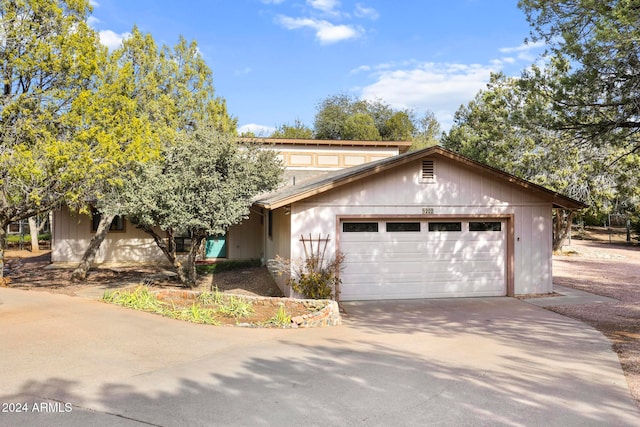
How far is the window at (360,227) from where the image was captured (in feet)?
38.3

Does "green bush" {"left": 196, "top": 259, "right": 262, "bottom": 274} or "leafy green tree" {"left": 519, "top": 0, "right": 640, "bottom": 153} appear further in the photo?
"green bush" {"left": 196, "top": 259, "right": 262, "bottom": 274}

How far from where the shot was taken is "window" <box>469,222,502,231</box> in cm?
1233

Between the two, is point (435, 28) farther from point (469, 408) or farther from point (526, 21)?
point (469, 408)

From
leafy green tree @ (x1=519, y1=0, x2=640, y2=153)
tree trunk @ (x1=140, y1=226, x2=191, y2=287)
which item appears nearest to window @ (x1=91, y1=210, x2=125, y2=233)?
tree trunk @ (x1=140, y1=226, x2=191, y2=287)

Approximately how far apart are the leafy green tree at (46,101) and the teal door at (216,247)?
29.4 feet

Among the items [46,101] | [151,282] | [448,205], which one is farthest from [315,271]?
[46,101]

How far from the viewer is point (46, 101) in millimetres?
11492

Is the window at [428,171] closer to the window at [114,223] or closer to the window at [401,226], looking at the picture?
the window at [401,226]

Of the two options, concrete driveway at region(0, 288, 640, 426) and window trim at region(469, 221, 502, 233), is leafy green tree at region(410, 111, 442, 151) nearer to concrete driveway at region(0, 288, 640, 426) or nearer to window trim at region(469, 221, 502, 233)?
window trim at region(469, 221, 502, 233)

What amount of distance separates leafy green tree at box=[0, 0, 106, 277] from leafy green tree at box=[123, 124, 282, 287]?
3.93 feet

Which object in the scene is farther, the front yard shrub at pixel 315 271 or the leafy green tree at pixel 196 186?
the leafy green tree at pixel 196 186

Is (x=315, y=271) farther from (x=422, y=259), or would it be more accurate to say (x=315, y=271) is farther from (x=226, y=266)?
(x=226, y=266)

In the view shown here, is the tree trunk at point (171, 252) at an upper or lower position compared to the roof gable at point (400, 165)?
lower

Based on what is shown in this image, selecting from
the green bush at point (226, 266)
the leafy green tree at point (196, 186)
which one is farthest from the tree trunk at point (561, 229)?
the leafy green tree at point (196, 186)
